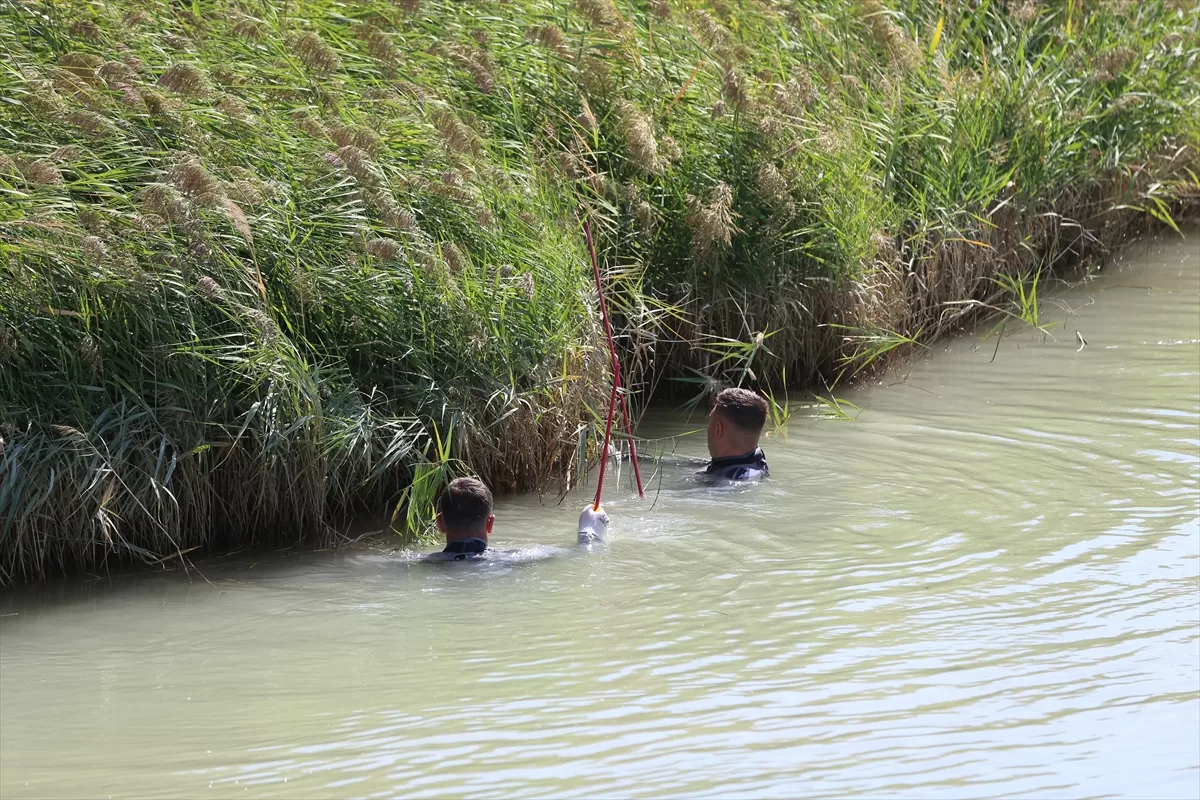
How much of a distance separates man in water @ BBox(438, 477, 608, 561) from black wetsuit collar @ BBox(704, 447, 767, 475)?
138cm

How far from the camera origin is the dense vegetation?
569cm

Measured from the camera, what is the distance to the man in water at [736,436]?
6.60 metres

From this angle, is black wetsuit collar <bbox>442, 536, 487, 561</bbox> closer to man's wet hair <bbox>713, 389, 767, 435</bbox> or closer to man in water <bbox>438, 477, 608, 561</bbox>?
man in water <bbox>438, 477, 608, 561</bbox>

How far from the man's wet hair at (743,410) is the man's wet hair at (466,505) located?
144cm

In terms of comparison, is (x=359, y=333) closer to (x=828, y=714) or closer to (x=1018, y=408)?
(x=828, y=714)

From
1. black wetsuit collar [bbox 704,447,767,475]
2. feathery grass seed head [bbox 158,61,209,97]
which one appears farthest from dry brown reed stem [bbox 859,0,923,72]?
feathery grass seed head [bbox 158,61,209,97]

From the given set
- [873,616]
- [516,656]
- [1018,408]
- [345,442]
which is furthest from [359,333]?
[1018,408]

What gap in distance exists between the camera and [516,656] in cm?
477

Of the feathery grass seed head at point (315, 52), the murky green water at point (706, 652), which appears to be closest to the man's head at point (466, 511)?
the murky green water at point (706, 652)

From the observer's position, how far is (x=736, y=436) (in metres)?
6.60

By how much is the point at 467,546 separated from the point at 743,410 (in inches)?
62.8

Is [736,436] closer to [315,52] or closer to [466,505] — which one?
[466,505]

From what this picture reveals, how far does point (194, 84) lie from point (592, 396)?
2227mm

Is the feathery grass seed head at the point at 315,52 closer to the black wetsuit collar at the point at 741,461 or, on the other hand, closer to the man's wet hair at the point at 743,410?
the man's wet hair at the point at 743,410
